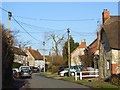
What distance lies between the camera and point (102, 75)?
141 ft

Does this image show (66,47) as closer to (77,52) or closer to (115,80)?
(77,52)

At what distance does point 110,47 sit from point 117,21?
479 cm

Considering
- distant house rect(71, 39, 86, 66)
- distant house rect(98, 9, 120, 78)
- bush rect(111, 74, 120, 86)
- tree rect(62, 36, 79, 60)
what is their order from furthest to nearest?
tree rect(62, 36, 79, 60) < distant house rect(71, 39, 86, 66) < distant house rect(98, 9, 120, 78) < bush rect(111, 74, 120, 86)

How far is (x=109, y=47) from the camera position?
39.9 meters

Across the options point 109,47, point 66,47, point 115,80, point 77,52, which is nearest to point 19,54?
point 66,47

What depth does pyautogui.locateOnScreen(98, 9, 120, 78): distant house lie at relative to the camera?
3850cm

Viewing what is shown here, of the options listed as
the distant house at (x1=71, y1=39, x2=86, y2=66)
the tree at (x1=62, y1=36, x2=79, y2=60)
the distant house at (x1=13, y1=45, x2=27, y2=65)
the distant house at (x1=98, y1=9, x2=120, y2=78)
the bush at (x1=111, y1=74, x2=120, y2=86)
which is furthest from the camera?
the tree at (x1=62, y1=36, x2=79, y2=60)

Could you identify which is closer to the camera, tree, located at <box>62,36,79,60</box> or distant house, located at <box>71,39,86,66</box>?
distant house, located at <box>71,39,86,66</box>

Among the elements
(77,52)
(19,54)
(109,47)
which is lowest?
(109,47)

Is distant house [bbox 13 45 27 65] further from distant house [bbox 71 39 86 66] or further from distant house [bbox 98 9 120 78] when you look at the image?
distant house [bbox 71 39 86 66]

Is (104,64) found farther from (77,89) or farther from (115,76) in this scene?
(77,89)

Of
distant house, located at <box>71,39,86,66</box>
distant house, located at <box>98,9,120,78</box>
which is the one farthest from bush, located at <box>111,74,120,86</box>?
distant house, located at <box>71,39,86,66</box>

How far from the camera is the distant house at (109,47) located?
3850cm

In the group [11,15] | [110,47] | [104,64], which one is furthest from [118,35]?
[11,15]
